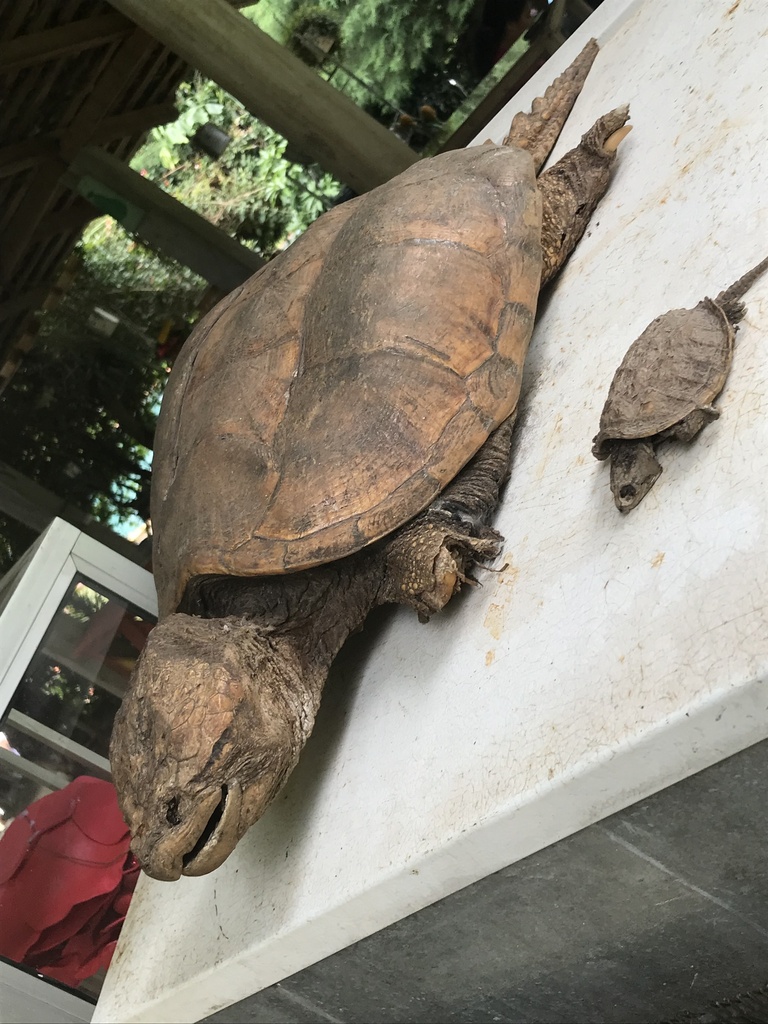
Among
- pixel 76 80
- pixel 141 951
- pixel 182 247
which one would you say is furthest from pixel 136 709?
pixel 76 80

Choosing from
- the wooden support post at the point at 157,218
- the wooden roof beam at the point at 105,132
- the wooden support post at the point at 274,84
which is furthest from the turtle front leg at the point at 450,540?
the wooden roof beam at the point at 105,132

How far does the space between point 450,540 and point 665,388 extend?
0.54 metres

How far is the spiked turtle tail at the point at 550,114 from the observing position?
2926 mm

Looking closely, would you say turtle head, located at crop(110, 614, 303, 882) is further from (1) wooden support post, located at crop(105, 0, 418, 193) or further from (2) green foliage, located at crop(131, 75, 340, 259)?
(2) green foliage, located at crop(131, 75, 340, 259)

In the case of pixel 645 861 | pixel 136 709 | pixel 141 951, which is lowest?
pixel 141 951

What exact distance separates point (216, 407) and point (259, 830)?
1032 millimetres

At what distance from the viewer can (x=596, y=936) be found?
1712mm

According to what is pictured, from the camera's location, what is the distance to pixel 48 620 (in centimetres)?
279

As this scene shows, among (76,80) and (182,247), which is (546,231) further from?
(76,80)

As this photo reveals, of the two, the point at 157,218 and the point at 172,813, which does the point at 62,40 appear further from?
the point at 172,813

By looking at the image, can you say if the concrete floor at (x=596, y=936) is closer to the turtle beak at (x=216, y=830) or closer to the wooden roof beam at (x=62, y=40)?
the turtle beak at (x=216, y=830)

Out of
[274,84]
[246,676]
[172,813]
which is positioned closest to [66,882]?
[172,813]

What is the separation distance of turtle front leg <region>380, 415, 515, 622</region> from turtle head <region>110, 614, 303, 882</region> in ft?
1.17

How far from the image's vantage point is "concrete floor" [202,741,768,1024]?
4.67ft
